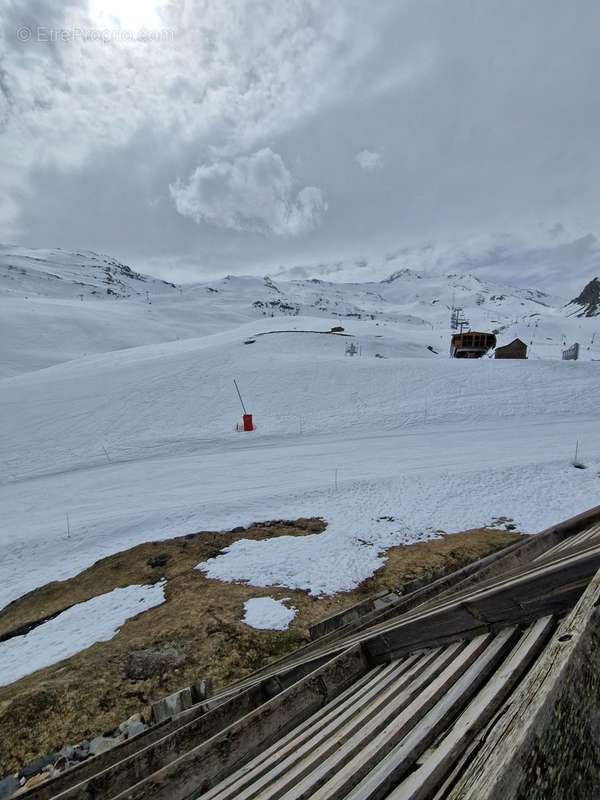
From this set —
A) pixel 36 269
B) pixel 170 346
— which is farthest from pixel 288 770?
pixel 36 269

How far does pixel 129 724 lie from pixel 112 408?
83.4 feet

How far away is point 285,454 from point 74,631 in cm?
1211

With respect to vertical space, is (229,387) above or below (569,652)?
below

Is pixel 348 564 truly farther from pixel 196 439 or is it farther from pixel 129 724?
pixel 196 439

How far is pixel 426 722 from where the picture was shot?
5.77 feet

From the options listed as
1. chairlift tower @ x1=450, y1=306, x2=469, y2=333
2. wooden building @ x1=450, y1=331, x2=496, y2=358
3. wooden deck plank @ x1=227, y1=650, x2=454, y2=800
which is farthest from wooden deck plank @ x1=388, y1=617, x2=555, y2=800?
chairlift tower @ x1=450, y1=306, x2=469, y2=333

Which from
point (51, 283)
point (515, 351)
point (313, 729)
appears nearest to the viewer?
point (313, 729)

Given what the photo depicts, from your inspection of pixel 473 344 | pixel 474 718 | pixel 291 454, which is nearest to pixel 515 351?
pixel 473 344

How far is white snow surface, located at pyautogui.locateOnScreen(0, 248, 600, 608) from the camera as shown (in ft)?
35.7

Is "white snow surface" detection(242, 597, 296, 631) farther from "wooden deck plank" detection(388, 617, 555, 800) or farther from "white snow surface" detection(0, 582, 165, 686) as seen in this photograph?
"wooden deck plank" detection(388, 617, 555, 800)

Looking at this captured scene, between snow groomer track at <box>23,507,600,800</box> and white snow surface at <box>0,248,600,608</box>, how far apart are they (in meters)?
5.69

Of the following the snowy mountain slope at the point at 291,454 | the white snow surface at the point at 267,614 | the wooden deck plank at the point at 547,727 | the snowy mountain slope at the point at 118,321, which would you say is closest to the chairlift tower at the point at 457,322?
the snowy mountain slope at the point at 118,321

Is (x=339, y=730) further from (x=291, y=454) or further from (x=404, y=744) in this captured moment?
(x=291, y=454)

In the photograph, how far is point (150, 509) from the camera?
1358cm
